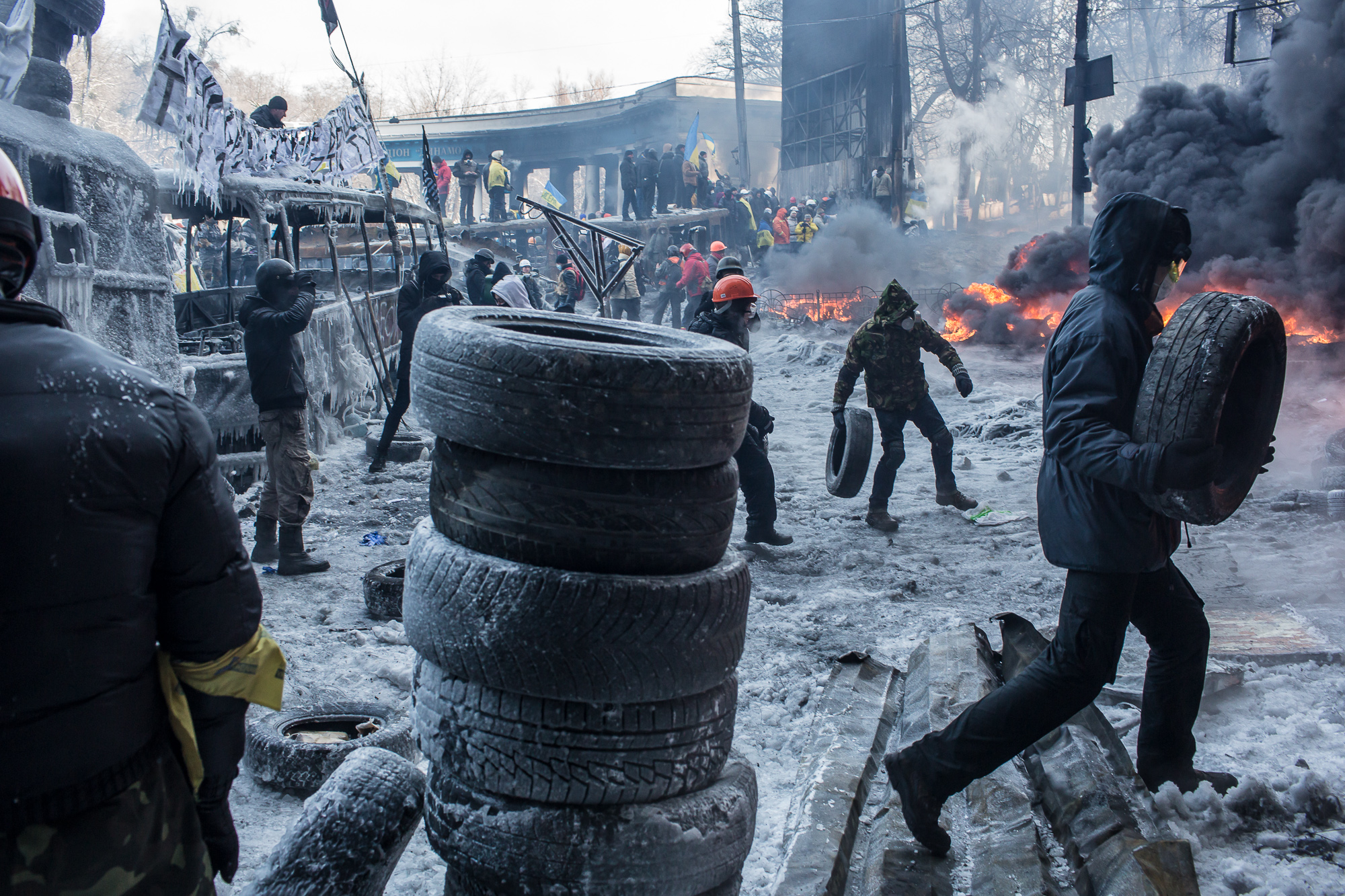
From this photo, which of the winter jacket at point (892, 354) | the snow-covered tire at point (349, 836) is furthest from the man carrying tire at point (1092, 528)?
the winter jacket at point (892, 354)

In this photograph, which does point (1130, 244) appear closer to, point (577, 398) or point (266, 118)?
point (577, 398)

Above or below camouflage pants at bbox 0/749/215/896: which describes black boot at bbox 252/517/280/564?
below

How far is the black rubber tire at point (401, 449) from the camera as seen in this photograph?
367 inches

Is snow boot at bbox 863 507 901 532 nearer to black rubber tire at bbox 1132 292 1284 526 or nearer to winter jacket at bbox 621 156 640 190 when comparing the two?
black rubber tire at bbox 1132 292 1284 526

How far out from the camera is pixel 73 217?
5562 millimetres

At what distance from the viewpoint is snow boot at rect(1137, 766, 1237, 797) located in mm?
3068

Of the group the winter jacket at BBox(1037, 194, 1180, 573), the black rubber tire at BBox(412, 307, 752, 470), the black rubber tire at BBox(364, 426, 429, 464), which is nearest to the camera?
the black rubber tire at BBox(412, 307, 752, 470)

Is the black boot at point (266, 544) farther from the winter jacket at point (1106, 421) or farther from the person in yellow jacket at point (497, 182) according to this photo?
the person in yellow jacket at point (497, 182)

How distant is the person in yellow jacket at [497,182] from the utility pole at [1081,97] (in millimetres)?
15395

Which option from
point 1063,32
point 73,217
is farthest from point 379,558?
point 1063,32

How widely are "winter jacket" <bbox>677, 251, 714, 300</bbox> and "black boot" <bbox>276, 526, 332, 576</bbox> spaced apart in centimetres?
1321

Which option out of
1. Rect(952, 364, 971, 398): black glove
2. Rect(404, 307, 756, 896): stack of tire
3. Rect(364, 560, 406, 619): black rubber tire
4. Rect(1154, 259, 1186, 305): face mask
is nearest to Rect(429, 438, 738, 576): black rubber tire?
Rect(404, 307, 756, 896): stack of tire

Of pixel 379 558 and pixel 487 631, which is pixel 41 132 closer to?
pixel 379 558

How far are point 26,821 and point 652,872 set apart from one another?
4.64 ft
